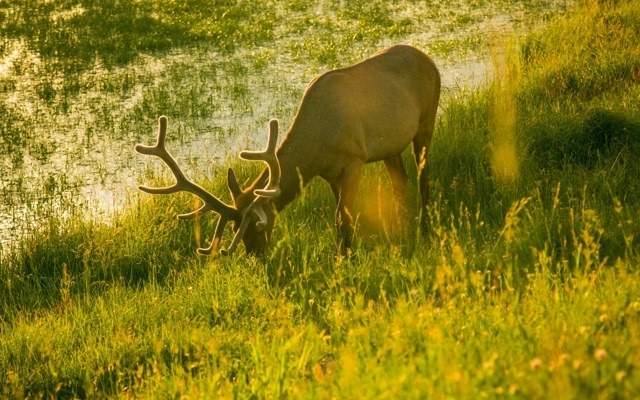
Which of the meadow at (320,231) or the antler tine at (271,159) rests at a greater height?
the antler tine at (271,159)

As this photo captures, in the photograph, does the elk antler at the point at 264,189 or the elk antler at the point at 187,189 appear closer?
the elk antler at the point at 264,189

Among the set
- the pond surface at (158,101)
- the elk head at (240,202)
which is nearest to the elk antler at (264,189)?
the elk head at (240,202)

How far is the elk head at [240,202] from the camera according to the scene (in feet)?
24.8

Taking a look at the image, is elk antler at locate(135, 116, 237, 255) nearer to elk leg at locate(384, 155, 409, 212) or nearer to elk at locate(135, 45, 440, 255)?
elk at locate(135, 45, 440, 255)

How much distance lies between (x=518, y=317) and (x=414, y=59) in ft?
16.8

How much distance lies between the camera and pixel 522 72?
12102 millimetres

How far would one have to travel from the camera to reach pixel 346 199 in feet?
27.4

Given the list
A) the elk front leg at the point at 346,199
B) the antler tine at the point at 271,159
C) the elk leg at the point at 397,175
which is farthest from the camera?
the elk leg at the point at 397,175

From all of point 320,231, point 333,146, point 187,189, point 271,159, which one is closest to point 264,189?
point 271,159

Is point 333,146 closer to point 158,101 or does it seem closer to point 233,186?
point 233,186

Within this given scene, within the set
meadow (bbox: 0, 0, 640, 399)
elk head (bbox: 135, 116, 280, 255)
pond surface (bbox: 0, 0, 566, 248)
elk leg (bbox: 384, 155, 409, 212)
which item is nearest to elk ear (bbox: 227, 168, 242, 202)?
elk head (bbox: 135, 116, 280, 255)

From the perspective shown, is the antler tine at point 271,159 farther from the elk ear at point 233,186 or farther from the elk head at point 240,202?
the elk ear at point 233,186

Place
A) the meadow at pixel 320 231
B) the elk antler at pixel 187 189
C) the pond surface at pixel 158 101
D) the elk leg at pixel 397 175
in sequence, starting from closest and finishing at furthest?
the meadow at pixel 320 231 < the elk antler at pixel 187 189 < the elk leg at pixel 397 175 < the pond surface at pixel 158 101

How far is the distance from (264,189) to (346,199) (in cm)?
97
